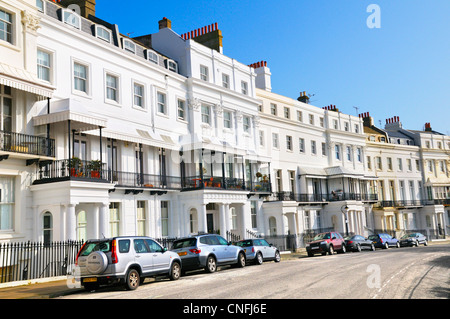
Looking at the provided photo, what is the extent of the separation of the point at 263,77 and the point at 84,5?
20.6 meters

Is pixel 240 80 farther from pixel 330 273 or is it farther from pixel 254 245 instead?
pixel 330 273

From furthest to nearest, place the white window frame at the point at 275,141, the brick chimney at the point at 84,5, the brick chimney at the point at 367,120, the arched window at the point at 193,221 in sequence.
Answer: the brick chimney at the point at 367,120
the white window frame at the point at 275,141
the arched window at the point at 193,221
the brick chimney at the point at 84,5

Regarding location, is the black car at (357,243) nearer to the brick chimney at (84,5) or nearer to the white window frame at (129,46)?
the white window frame at (129,46)

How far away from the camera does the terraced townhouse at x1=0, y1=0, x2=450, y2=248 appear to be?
20172mm

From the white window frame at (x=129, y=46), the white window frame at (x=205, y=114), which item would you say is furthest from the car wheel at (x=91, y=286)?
the white window frame at (x=205, y=114)

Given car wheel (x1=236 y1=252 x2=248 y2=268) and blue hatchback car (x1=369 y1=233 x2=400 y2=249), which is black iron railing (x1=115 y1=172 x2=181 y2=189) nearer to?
car wheel (x1=236 y1=252 x2=248 y2=268)

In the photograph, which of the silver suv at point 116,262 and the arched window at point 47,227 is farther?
the arched window at point 47,227

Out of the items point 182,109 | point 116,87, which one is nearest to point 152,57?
point 182,109

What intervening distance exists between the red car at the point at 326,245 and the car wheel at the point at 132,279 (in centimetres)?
1776

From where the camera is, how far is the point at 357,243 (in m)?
33.9

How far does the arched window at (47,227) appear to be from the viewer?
20938mm

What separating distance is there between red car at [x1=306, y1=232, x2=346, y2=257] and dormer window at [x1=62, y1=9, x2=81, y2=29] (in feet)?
64.5
